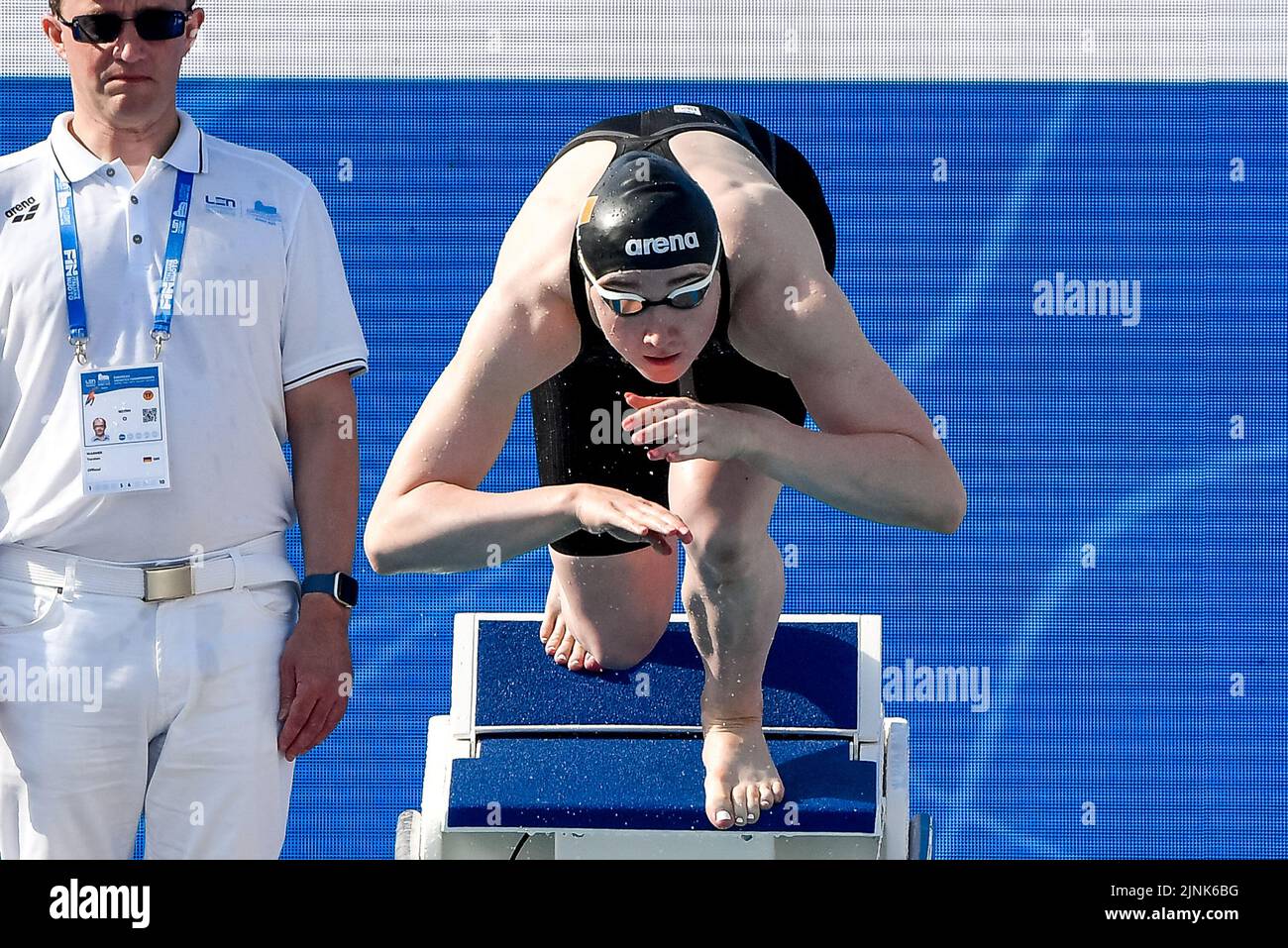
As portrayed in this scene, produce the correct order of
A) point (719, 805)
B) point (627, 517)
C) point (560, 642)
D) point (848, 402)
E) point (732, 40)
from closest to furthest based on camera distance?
point (627, 517) → point (848, 402) → point (719, 805) → point (560, 642) → point (732, 40)

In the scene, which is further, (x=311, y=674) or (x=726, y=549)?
(x=726, y=549)

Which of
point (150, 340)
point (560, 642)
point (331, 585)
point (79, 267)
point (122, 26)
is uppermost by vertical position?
point (122, 26)

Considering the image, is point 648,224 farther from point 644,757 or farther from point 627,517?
point 644,757

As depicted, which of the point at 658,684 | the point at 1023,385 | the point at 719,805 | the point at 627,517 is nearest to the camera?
the point at 627,517

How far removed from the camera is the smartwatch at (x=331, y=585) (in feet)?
9.93

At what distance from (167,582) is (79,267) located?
0.53 m

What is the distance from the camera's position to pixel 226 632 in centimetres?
294

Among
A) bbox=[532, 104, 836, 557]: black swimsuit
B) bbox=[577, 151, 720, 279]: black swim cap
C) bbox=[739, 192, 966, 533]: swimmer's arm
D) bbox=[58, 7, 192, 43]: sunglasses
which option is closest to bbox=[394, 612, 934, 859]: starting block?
bbox=[532, 104, 836, 557]: black swimsuit

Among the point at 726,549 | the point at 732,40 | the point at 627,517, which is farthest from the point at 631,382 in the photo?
the point at 732,40

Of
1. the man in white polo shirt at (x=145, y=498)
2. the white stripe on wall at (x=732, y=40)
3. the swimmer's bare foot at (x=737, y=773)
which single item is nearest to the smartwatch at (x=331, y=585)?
the man in white polo shirt at (x=145, y=498)

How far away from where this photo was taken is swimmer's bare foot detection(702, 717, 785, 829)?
3.48 metres

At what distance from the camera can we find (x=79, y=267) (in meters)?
2.96

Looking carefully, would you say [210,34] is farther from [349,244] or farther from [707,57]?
[707,57]
